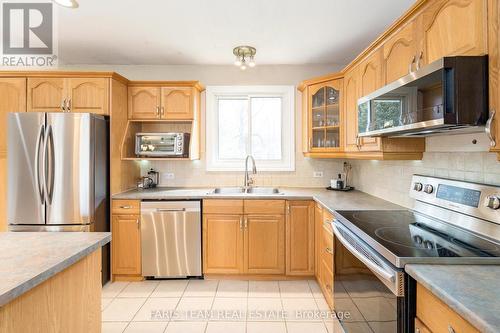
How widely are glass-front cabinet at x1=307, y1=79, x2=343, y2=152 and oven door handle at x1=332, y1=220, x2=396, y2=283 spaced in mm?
1239

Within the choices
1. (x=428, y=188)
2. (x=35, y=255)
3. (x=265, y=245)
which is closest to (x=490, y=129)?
(x=428, y=188)

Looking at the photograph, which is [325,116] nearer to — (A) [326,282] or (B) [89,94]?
(A) [326,282]

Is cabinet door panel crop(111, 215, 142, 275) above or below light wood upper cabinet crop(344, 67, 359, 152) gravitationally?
below

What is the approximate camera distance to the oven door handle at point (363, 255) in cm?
123

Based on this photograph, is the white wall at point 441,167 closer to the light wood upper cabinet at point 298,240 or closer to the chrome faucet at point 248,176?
the light wood upper cabinet at point 298,240

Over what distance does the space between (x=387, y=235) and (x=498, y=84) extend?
867 mm

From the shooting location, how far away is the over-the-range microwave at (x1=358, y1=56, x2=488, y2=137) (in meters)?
1.17

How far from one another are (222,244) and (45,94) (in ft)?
8.04

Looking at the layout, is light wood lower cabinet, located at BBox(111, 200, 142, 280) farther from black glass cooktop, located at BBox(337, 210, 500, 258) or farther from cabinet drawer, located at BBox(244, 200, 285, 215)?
black glass cooktop, located at BBox(337, 210, 500, 258)

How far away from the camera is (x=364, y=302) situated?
1.53 meters

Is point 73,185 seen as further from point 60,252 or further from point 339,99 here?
point 339,99

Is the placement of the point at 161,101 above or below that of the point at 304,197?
above

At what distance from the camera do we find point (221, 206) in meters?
2.97

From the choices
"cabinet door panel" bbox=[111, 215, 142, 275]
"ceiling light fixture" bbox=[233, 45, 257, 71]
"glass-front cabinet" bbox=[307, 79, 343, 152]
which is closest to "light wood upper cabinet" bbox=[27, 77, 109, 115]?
"cabinet door panel" bbox=[111, 215, 142, 275]
